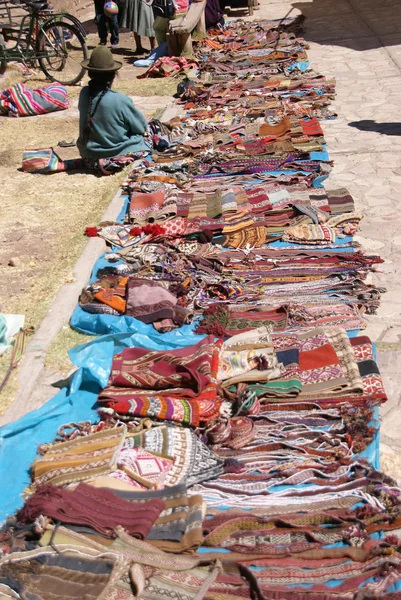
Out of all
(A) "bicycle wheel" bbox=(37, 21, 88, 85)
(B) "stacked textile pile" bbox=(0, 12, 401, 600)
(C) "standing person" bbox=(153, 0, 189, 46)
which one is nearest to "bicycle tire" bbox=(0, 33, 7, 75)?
(A) "bicycle wheel" bbox=(37, 21, 88, 85)

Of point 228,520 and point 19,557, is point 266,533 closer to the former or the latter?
point 228,520

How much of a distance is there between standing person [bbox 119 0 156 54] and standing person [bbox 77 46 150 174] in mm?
5836

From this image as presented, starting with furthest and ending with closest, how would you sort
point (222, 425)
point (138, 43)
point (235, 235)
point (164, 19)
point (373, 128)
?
point (138, 43) → point (164, 19) → point (373, 128) → point (235, 235) → point (222, 425)

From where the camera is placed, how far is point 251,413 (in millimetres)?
3736

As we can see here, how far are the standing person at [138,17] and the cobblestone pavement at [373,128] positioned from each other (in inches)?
131

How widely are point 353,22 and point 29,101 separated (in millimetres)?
7810

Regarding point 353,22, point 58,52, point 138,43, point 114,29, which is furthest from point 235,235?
point 353,22

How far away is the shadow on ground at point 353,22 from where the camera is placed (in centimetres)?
1248

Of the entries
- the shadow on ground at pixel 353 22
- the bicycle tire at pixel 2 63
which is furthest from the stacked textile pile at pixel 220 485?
the shadow on ground at pixel 353 22

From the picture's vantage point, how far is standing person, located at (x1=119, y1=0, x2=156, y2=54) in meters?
12.7

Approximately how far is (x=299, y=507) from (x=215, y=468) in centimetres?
49

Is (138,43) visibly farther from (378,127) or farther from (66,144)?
(378,127)

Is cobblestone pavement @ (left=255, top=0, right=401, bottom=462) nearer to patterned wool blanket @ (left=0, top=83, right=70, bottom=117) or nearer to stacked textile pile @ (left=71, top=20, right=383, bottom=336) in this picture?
stacked textile pile @ (left=71, top=20, right=383, bottom=336)

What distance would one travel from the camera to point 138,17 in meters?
12.8
